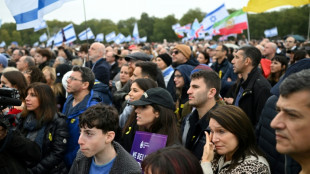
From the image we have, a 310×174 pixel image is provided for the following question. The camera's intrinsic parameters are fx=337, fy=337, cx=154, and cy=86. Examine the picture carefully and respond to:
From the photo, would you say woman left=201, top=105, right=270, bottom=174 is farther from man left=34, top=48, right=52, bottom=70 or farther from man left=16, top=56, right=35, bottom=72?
man left=34, top=48, right=52, bottom=70

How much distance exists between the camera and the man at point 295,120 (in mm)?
1663

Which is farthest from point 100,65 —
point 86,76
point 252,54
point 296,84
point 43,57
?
point 296,84

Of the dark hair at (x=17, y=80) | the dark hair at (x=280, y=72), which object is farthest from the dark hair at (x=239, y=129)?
the dark hair at (x=280, y=72)

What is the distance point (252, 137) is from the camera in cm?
278

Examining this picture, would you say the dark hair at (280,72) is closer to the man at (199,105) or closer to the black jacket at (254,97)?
the black jacket at (254,97)

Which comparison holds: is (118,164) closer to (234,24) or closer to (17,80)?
(17,80)

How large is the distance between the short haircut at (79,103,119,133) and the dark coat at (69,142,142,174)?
0.61 feet

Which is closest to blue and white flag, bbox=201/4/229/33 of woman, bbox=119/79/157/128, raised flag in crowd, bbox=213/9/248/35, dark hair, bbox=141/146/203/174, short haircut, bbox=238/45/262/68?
raised flag in crowd, bbox=213/9/248/35

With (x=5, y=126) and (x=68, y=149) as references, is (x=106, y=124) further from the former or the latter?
(x=68, y=149)

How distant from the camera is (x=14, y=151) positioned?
303cm

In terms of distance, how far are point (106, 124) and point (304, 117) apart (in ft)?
6.15

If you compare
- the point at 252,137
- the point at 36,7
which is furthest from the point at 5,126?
the point at 36,7

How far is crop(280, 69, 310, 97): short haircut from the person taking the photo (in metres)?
1.71

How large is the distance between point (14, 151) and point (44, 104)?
3.93ft
